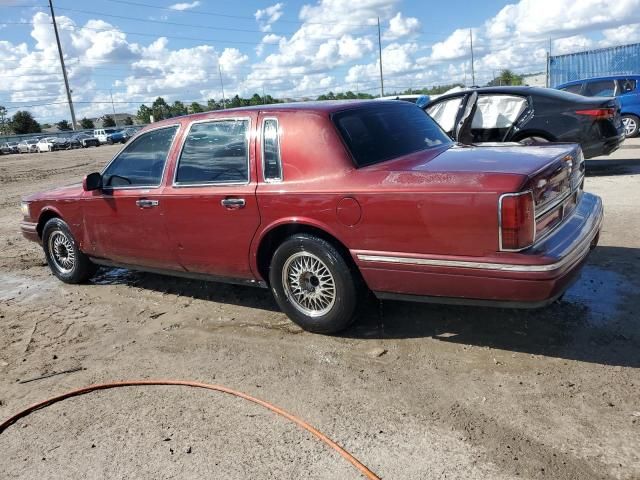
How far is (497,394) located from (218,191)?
8.06 ft

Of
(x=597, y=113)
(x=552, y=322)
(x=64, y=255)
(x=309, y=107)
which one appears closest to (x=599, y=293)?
(x=552, y=322)

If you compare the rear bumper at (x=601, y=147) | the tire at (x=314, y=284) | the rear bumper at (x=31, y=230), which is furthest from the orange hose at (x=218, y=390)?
the rear bumper at (x=601, y=147)

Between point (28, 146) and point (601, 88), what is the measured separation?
4690cm

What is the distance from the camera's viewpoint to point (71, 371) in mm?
3893

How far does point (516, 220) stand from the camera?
119 inches

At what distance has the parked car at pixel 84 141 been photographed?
49.4 m

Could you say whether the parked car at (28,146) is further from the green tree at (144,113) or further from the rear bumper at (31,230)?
the rear bumper at (31,230)

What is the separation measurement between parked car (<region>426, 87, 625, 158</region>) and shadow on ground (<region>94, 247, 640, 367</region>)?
381 cm

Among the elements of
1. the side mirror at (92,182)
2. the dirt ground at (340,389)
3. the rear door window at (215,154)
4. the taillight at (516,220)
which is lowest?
the dirt ground at (340,389)

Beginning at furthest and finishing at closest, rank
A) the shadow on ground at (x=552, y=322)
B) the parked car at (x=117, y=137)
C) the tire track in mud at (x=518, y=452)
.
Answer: the parked car at (x=117, y=137) → the shadow on ground at (x=552, y=322) → the tire track in mud at (x=518, y=452)

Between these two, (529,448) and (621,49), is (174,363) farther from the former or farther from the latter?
(621,49)

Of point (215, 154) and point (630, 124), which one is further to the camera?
point (630, 124)

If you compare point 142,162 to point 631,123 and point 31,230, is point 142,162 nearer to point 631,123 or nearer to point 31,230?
point 31,230

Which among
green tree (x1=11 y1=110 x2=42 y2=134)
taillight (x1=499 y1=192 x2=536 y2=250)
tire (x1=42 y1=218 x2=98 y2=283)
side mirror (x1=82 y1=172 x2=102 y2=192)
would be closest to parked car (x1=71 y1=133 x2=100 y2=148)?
green tree (x1=11 y1=110 x2=42 y2=134)
